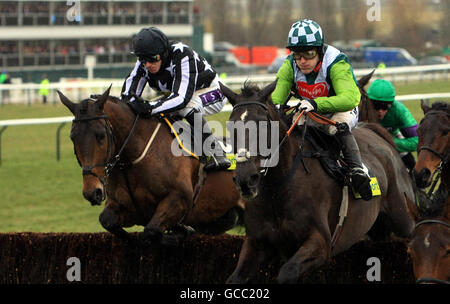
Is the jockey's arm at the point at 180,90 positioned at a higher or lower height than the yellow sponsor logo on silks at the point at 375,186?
higher

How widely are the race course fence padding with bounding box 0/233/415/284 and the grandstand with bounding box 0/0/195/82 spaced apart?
60.8ft

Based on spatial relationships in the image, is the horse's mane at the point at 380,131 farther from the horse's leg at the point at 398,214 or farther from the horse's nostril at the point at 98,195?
the horse's nostril at the point at 98,195

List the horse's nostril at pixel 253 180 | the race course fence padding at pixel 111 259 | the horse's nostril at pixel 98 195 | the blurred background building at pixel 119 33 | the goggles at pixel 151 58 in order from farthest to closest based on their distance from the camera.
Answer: the blurred background building at pixel 119 33, the race course fence padding at pixel 111 259, the goggles at pixel 151 58, the horse's nostril at pixel 98 195, the horse's nostril at pixel 253 180

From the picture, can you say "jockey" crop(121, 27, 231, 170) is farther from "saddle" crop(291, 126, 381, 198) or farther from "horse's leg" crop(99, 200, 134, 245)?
"saddle" crop(291, 126, 381, 198)

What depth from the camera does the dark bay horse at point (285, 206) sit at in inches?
170

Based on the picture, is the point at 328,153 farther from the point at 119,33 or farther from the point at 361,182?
the point at 119,33

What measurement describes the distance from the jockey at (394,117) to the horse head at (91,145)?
2.53m

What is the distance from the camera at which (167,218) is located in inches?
217

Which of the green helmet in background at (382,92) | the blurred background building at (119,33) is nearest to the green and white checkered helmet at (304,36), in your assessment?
the green helmet in background at (382,92)

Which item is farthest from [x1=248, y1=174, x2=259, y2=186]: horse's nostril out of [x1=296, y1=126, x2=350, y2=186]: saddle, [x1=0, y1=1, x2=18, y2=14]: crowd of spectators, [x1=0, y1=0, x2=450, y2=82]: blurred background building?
[x1=0, y1=1, x2=18, y2=14]: crowd of spectators

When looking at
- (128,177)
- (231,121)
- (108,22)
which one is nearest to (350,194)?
(231,121)

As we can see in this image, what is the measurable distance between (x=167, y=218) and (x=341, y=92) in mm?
1490

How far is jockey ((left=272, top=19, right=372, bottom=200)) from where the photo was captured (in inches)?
188

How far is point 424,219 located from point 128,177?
2.39m
